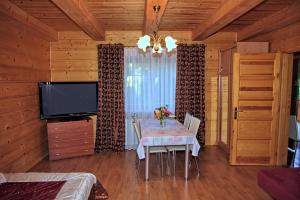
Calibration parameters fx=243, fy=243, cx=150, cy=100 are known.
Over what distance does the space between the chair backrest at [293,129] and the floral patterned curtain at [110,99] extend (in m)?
3.22

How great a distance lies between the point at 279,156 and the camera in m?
4.29

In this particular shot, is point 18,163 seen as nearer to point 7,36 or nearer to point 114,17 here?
point 7,36

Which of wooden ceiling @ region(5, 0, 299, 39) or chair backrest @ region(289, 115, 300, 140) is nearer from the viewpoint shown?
wooden ceiling @ region(5, 0, 299, 39)

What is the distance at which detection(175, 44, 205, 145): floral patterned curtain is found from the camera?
517 centimetres

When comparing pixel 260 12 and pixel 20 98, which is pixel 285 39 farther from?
pixel 20 98

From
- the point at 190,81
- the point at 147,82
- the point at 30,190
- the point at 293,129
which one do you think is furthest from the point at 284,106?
the point at 30,190

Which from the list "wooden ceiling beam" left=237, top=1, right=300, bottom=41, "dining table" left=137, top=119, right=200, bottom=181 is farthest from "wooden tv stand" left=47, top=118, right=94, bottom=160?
"wooden ceiling beam" left=237, top=1, right=300, bottom=41

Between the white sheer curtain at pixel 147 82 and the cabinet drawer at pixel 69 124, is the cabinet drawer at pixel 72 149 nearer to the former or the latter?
the cabinet drawer at pixel 69 124

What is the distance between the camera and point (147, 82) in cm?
529

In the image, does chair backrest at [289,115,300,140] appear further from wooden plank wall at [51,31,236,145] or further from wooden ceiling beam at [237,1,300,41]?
wooden plank wall at [51,31,236,145]

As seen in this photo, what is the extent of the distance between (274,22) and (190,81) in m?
1.92

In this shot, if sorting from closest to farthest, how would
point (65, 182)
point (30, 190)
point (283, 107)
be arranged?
1. point (30, 190)
2. point (65, 182)
3. point (283, 107)

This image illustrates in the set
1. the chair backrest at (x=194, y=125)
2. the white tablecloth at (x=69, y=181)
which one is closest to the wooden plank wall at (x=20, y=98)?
the white tablecloth at (x=69, y=181)

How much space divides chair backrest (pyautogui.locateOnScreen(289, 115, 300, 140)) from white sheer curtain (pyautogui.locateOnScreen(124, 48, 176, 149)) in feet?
7.44
